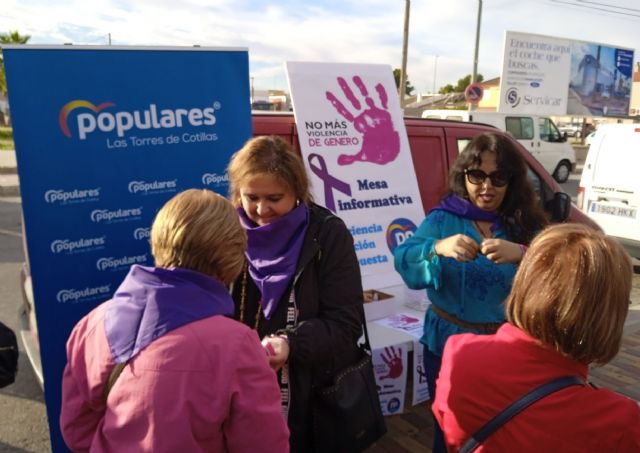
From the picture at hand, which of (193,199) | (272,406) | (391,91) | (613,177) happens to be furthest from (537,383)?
(613,177)

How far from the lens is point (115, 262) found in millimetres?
2441

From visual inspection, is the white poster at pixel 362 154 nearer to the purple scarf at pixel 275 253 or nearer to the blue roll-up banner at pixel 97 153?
the blue roll-up banner at pixel 97 153

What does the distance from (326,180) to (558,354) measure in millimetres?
2638

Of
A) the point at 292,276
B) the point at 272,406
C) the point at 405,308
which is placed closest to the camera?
the point at 272,406

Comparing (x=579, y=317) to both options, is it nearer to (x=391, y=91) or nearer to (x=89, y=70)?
(x=89, y=70)

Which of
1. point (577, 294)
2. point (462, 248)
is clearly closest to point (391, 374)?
point (462, 248)

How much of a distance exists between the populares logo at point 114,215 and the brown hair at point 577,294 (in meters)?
1.71

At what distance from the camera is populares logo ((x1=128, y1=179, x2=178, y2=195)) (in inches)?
96.6

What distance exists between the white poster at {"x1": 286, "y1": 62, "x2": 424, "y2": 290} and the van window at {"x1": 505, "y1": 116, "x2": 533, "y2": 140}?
41.6 feet

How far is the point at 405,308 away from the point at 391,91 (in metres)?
1.65

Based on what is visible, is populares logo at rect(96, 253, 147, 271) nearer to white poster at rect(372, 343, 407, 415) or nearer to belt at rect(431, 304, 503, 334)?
belt at rect(431, 304, 503, 334)

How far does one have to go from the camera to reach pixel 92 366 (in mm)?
1425

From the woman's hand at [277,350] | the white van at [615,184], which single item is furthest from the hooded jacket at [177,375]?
the white van at [615,184]

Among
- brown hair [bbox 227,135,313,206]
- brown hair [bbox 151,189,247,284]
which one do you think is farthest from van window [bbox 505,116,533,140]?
brown hair [bbox 151,189,247,284]
